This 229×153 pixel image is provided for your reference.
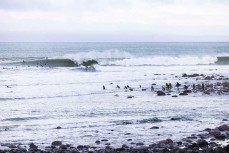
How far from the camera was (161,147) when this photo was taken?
1825 cm

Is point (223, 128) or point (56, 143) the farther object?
point (223, 128)

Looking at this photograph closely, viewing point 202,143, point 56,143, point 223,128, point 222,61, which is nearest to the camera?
point 202,143

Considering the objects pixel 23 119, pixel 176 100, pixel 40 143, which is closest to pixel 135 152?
pixel 40 143

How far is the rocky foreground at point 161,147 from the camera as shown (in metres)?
17.3

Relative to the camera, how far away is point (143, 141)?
1959cm

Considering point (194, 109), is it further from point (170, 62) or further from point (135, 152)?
point (170, 62)

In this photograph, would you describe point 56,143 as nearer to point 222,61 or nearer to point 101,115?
point 101,115

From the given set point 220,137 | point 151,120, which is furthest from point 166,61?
point 220,137

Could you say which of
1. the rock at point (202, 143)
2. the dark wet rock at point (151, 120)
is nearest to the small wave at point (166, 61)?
the dark wet rock at point (151, 120)

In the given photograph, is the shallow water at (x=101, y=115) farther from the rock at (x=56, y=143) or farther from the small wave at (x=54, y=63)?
the small wave at (x=54, y=63)

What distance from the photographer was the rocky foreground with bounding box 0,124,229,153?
56.9 feet

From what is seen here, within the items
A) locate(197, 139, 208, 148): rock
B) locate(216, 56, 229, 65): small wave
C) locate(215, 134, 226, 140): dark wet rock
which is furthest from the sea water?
locate(216, 56, 229, 65): small wave

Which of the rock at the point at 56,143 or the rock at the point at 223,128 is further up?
the rock at the point at 223,128

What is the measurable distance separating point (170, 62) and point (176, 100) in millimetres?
58281
